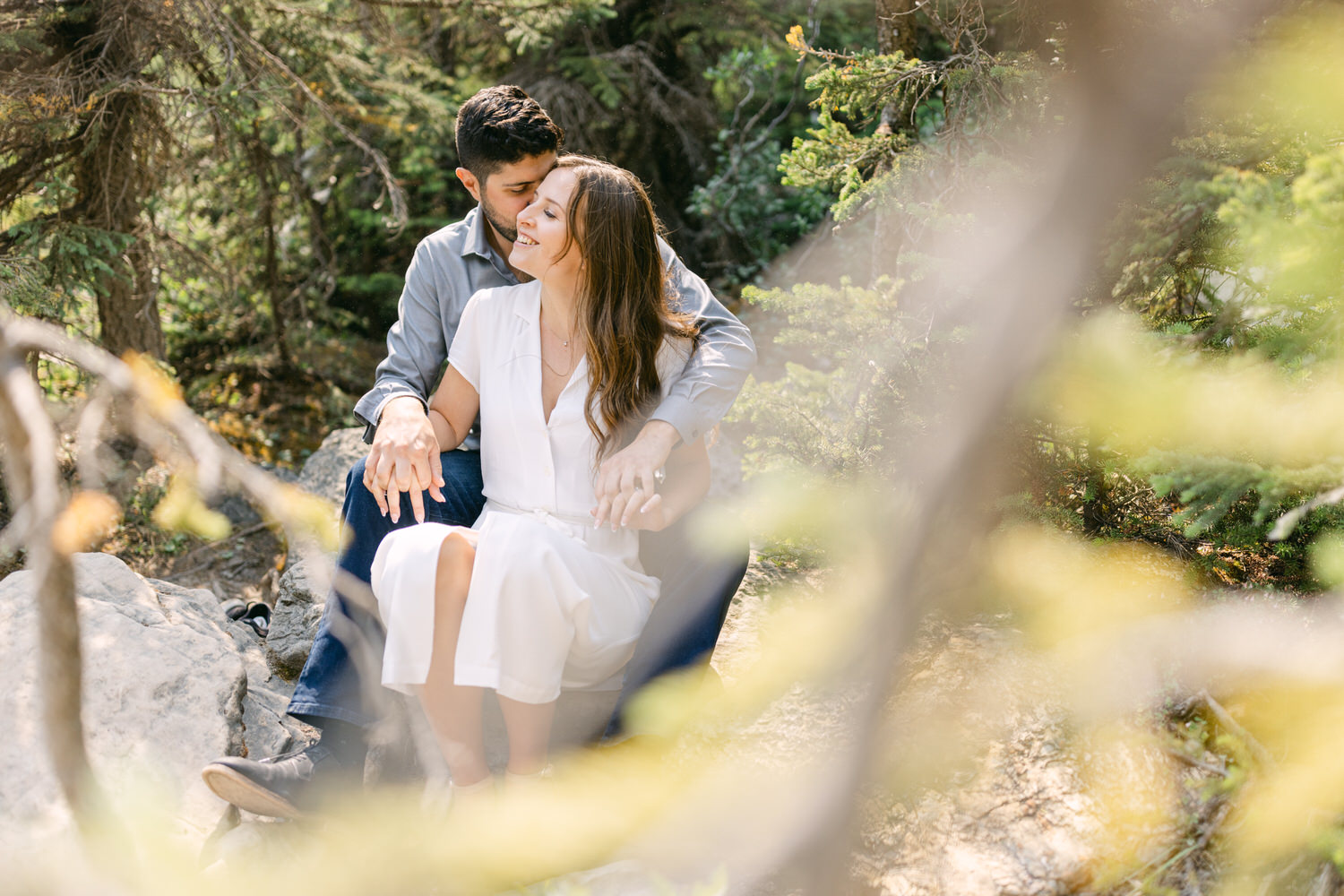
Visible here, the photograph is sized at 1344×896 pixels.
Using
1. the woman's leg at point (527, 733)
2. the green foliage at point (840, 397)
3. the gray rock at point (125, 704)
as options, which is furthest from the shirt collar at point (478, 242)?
the woman's leg at point (527, 733)

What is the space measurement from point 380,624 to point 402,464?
0.45 m

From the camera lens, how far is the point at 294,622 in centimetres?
327

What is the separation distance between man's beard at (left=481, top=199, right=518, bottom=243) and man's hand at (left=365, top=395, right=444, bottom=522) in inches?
37.3

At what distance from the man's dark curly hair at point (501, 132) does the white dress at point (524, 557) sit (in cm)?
51

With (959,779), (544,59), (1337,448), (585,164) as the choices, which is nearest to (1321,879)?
(959,779)

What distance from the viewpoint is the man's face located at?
2.95 meters

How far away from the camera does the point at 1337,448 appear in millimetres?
1454

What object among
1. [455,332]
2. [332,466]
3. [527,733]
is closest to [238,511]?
[332,466]

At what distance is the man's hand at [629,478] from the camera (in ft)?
7.43

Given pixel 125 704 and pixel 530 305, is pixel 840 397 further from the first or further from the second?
pixel 125 704

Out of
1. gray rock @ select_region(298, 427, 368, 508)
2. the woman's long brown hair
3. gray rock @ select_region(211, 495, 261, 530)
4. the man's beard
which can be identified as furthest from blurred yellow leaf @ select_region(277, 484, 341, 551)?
gray rock @ select_region(211, 495, 261, 530)

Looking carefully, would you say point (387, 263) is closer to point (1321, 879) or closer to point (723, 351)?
point (723, 351)

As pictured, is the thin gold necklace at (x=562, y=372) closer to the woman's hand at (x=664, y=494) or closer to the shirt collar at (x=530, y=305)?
the shirt collar at (x=530, y=305)

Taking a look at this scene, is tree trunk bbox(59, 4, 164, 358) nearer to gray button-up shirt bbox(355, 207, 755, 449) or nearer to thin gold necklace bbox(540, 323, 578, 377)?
gray button-up shirt bbox(355, 207, 755, 449)
